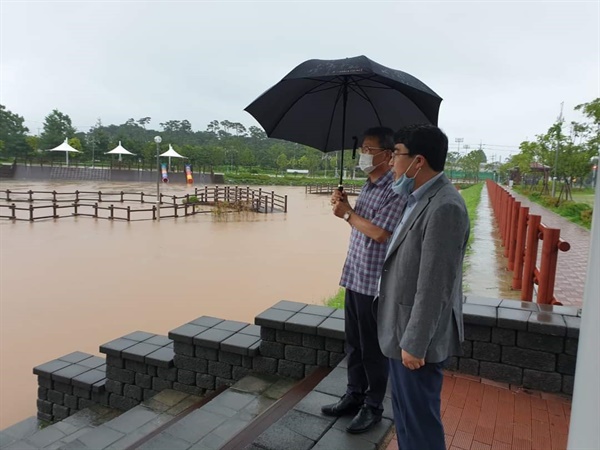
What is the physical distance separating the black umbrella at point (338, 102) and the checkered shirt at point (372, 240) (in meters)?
0.37

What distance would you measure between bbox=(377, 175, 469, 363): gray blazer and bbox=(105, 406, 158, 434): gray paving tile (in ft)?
6.53

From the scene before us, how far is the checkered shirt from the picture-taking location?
1.80m

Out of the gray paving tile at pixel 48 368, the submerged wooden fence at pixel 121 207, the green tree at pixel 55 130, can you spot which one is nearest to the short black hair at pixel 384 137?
the gray paving tile at pixel 48 368

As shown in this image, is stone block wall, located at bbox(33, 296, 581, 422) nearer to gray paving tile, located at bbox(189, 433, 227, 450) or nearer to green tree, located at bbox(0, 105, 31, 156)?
gray paving tile, located at bbox(189, 433, 227, 450)

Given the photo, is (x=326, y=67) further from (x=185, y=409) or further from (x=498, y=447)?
(x=185, y=409)

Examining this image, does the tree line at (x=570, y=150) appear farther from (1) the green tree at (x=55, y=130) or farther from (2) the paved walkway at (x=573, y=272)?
(1) the green tree at (x=55, y=130)

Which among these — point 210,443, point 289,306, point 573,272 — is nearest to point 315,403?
point 210,443

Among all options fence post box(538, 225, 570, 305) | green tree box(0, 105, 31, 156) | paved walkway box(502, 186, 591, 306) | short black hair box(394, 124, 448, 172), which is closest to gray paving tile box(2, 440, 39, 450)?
short black hair box(394, 124, 448, 172)

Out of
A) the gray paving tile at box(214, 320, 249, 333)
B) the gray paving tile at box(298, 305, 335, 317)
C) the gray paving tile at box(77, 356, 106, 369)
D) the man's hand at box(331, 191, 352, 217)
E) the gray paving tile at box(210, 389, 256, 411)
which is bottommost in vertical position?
the gray paving tile at box(77, 356, 106, 369)

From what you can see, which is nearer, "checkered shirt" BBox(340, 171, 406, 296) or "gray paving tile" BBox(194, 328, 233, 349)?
"checkered shirt" BBox(340, 171, 406, 296)

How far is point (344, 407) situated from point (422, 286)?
0.94 meters

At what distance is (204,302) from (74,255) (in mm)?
4400

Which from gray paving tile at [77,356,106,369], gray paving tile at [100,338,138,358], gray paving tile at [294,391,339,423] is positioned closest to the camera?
gray paving tile at [294,391,339,423]

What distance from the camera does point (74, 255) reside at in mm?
9156
